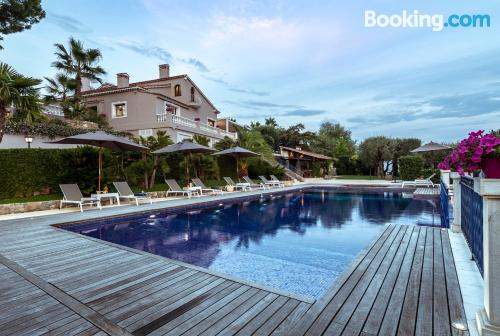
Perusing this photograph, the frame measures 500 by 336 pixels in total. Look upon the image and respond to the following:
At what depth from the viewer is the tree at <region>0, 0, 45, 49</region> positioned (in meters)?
16.4

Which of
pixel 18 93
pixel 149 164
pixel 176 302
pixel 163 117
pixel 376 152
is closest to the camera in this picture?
pixel 176 302

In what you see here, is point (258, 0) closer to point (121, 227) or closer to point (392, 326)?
point (121, 227)

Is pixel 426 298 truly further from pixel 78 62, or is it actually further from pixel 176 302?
pixel 78 62

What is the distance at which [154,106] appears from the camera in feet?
69.6

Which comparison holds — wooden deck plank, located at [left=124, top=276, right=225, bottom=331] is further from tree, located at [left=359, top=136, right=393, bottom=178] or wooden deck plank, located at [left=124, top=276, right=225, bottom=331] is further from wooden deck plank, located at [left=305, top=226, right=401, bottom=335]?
tree, located at [left=359, top=136, right=393, bottom=178]

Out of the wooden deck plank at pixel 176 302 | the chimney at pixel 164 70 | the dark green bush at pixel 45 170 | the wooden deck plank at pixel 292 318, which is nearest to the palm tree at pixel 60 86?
the chimney at pixel 164 70

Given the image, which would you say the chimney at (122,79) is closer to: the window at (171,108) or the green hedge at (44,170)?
the window at (171,108)

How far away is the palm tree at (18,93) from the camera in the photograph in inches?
343

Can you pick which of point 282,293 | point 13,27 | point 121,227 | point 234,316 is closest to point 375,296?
point 282,293

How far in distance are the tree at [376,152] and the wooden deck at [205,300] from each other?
29.1m

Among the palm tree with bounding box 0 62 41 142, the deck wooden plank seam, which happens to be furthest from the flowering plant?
the palm tree with bounding box 0 62 41 142

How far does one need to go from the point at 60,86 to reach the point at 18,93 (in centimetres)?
1466

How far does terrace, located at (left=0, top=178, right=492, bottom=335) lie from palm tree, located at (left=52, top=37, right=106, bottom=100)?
66.9ft

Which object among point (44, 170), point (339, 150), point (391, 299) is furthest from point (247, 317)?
point (339, 150)
